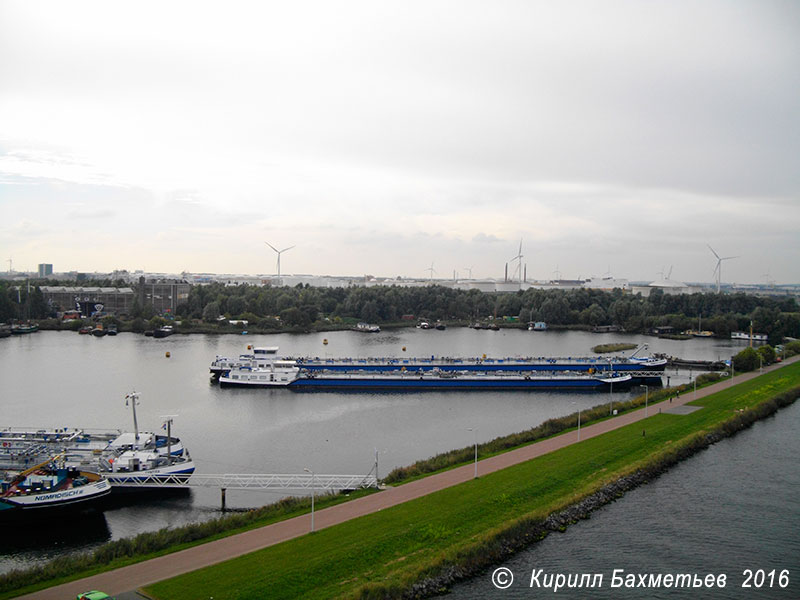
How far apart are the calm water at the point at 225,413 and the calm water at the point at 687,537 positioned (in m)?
5.72

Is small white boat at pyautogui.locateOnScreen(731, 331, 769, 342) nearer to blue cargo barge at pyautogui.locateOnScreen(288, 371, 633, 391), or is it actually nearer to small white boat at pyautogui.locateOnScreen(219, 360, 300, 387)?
blue cargo barge at pyautogui.locateOnScreen(288, 371, 633, 391)

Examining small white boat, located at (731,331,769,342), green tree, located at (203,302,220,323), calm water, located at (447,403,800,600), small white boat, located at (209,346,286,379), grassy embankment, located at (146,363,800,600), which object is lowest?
calm water, located at (447,403,800,600)

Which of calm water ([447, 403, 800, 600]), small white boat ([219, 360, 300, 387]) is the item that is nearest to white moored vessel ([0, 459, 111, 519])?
calm water ([447, 403, 800, 600])

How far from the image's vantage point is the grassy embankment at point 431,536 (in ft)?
31.6

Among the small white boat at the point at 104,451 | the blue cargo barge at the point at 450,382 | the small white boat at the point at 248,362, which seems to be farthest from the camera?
the small white boat at the point at 248,362

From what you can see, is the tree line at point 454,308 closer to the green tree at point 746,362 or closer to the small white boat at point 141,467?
the green tree at point 746,362

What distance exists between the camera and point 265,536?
11.4 m

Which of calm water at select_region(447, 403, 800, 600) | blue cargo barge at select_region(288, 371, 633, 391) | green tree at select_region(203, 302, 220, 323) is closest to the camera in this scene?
calm water at select_region(447, 403, 800, 600)

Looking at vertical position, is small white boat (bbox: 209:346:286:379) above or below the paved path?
above

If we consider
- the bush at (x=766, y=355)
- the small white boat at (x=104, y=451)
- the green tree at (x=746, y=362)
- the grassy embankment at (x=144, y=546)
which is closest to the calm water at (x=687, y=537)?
the grassy embankment at (x=144, y=546)

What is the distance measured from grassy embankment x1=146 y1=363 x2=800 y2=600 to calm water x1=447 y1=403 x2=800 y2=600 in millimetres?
562

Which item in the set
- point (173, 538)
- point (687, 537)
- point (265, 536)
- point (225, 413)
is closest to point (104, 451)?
point (173, 538)

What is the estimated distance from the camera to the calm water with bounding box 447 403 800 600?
10.3m

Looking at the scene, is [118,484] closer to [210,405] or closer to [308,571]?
[308,571]
